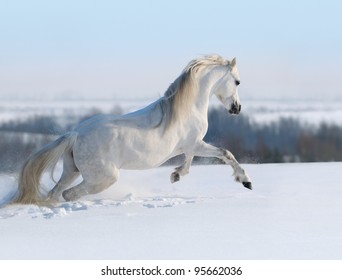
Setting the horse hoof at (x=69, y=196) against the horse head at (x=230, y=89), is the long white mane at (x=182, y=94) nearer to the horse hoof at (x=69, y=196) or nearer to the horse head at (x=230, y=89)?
the horse head at (x=230, y=89)

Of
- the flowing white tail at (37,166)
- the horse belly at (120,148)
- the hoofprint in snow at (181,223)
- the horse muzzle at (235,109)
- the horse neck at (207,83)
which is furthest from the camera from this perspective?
the horse muzzle at (235,109)

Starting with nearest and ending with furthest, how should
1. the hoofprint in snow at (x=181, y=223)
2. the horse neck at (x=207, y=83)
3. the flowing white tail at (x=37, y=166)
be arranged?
the hoofprint in snow at (x=181, y=223)
the flowing white tail at (x=37, y=166)
the horse neck at (x=207, y=83)

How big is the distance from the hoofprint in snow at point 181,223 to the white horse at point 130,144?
0.80ft

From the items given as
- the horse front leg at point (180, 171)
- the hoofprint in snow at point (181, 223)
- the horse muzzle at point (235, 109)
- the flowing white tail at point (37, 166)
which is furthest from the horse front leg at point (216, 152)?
the flowing white tail at point (37, 166)

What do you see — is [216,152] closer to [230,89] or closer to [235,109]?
[235,109]

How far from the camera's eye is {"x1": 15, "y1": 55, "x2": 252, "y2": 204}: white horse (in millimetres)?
6570

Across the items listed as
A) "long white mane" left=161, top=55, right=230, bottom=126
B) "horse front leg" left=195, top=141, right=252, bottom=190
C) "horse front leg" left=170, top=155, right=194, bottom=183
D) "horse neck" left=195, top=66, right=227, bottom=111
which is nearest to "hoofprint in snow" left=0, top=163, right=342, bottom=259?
"horse front leg" left=170, top=155, right=194, bottom=183

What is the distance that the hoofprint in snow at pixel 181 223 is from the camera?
188 inches

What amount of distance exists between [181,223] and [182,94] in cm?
173

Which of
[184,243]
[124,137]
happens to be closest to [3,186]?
[124,137]

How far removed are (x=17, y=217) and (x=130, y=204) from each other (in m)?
1.15

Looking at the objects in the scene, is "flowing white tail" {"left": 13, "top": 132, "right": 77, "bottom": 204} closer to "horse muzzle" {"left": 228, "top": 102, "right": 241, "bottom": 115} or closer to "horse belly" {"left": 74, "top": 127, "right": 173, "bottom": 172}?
"horse belly" {"left": 74, "top": 127, "right": 173, "bottom": 172}

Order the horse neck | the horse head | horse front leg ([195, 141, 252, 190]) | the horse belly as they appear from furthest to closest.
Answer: the horse head → the horse neck → horse front leg ([195, 141, 252, 190]) → the horse belly

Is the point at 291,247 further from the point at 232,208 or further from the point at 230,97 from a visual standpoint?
the point at 230,97
